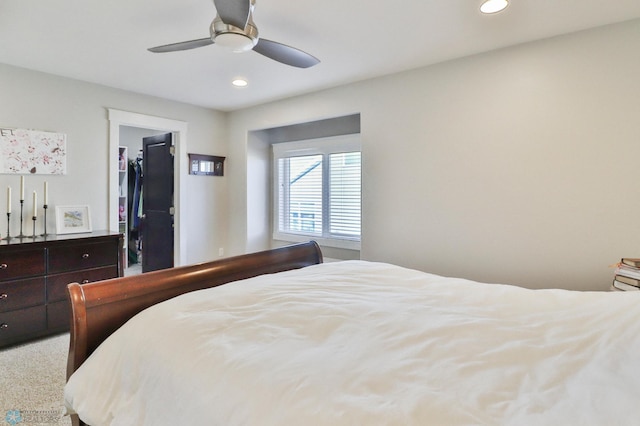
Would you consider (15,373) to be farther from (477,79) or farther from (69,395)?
(477,79)

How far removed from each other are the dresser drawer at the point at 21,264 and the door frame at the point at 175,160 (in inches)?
36.0

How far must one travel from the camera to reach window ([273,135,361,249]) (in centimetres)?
418

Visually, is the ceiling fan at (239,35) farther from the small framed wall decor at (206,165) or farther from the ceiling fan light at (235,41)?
the small framed wall decor at (206,165)

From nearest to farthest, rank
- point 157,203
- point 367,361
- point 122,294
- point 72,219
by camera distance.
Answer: point 367,361, point 122,294, point 72,219, point 157,203

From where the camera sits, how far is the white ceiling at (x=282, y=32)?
216 centimetres

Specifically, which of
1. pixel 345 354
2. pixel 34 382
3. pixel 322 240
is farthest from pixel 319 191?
pixel 345 354

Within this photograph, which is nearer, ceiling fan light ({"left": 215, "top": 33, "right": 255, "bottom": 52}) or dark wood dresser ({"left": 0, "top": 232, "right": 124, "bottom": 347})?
ceiling fan light ({"left": 215, "top": 33, "right": 255, "bottom": 52})

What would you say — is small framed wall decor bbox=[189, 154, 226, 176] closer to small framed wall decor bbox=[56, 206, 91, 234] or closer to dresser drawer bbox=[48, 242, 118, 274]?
small framed wall decor bbox=[56, 206, 91, 234]

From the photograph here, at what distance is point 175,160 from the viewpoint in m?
4.44

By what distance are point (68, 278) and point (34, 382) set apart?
3.35ft

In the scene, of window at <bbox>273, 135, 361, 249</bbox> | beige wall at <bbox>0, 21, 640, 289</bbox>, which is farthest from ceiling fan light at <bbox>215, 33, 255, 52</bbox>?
window at <bbox>273, 135, 361, 249</bbox>

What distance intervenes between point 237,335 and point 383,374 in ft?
1.78

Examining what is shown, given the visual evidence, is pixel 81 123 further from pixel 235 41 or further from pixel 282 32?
pixel 235 41

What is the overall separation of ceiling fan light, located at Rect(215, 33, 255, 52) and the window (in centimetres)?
228
